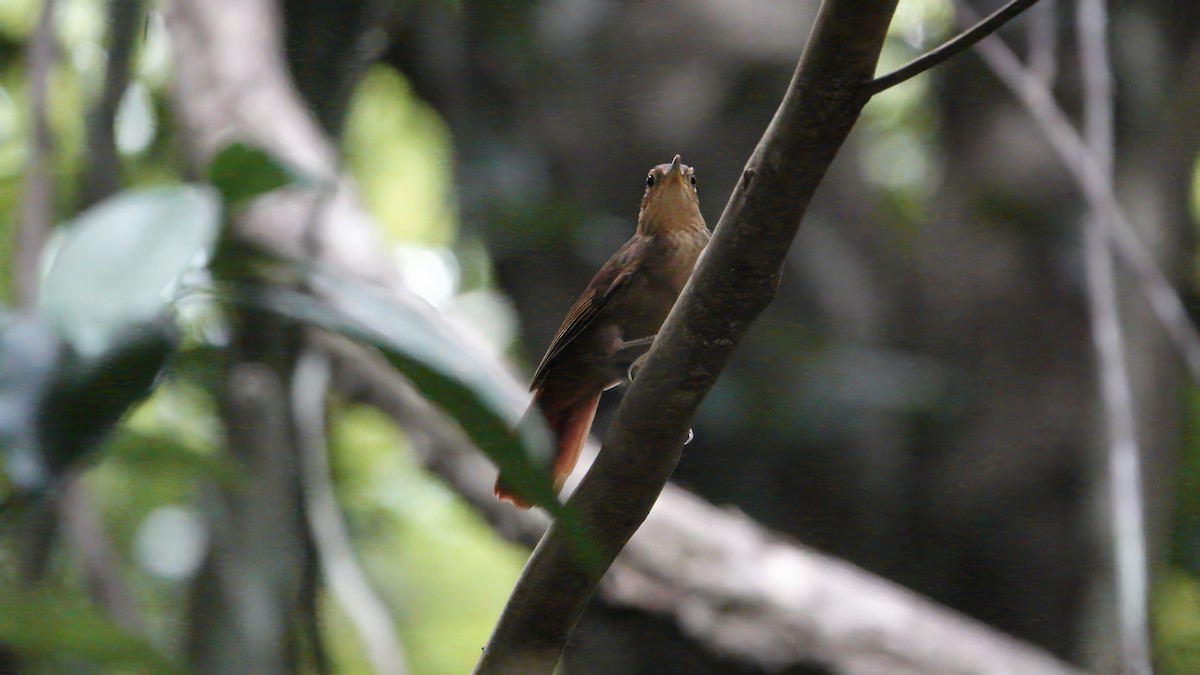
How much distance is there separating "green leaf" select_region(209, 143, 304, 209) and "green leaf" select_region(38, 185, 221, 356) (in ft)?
0.08

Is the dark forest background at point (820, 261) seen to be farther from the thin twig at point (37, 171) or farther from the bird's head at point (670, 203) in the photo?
the thin twig at point (37, 171)

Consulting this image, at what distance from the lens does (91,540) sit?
1.28 meters

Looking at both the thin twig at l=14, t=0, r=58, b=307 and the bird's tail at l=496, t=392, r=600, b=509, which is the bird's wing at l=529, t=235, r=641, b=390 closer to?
the bird's tail at l=496, t=392, r=600, b=509

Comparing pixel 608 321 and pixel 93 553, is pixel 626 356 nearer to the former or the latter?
pixel 608 321

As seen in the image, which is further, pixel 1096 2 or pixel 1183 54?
pixel 1183 54

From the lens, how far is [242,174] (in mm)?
690

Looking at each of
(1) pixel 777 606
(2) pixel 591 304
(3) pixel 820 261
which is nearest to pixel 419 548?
(1) pixel 777 606

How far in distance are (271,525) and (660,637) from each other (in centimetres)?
91

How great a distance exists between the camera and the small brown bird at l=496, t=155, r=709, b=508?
154 cm

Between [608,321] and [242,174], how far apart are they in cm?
93

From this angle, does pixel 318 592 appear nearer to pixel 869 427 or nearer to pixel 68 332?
pixel 68 332

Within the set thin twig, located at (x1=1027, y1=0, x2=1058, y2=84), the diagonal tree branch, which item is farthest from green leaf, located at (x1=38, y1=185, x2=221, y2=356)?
thin twig, located at (x1=1027, y1=0, x2=1058, y2=84)

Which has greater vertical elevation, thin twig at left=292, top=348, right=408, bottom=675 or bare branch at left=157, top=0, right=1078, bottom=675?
bare branch at left=157, top=0, right=1078, bottom=675

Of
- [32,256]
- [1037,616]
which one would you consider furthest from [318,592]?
[1037,616]
